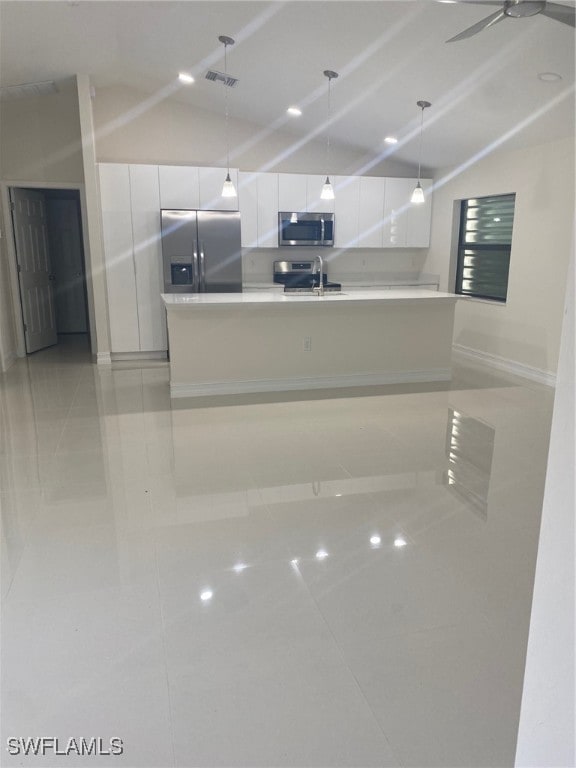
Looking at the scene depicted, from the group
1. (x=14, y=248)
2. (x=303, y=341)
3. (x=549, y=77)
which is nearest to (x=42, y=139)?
(x=14, y=248)

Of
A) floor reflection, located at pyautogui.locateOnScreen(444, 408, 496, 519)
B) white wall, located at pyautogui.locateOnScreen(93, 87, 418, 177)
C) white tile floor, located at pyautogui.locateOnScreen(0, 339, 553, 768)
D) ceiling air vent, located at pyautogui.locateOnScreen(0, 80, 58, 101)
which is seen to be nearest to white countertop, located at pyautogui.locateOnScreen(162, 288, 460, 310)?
white tile floor, located at pyautogui.locateOnScreen(0, 339, 553, 768)

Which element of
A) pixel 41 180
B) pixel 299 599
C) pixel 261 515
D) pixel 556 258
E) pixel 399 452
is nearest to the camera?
pixel 299 599

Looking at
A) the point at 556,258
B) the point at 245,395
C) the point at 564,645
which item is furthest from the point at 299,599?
the point at 556,258

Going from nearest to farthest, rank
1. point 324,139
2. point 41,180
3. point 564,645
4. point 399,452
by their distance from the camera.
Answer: point 564,645
point 399,452
point 41,180
point 324,139

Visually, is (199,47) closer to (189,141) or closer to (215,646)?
(189,141)

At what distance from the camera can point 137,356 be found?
6.74 metres

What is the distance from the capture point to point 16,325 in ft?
22.3

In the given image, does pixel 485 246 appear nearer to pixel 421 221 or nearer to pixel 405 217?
pixel 421 221

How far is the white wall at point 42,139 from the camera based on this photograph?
626 cm

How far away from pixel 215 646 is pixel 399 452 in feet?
6.86

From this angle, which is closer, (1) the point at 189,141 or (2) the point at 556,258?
(2) the point at 556,258

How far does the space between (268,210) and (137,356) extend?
2.47 metres

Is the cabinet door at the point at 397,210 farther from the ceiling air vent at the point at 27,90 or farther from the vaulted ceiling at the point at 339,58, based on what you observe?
the ceiling air vent at the point at 27,90

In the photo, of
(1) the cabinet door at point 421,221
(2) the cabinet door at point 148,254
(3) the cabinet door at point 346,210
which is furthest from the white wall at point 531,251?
(2) the cabinet door at point 148,254
